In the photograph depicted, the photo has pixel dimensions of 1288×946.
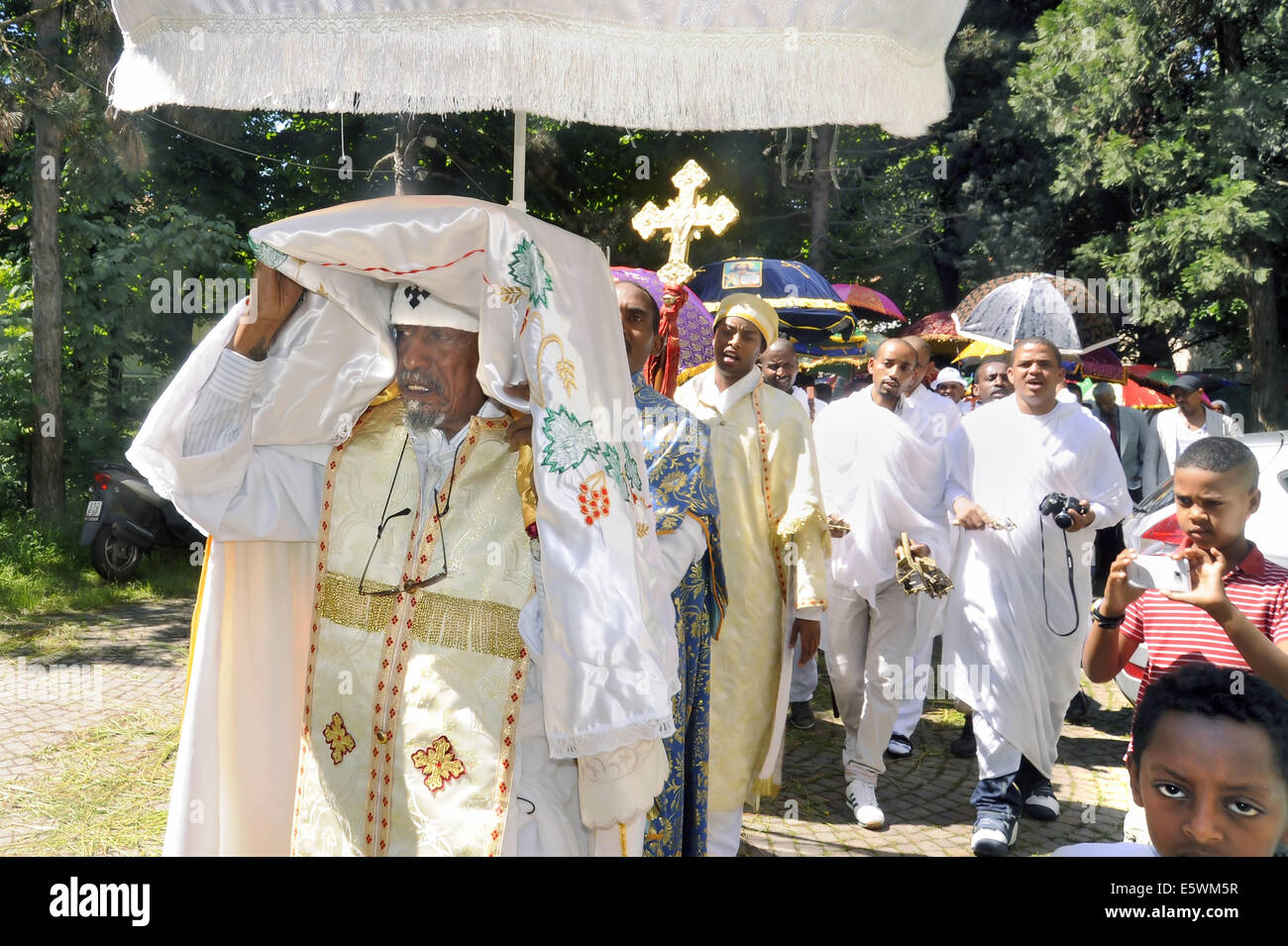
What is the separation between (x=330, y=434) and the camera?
9.48 ft

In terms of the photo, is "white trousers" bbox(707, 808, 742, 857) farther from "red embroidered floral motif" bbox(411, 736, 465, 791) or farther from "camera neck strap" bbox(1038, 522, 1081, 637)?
"red embroidered floral motif" bbox(411, 736, 465, 791)

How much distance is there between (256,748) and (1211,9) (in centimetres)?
1685

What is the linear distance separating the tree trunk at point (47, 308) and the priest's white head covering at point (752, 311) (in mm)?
8969

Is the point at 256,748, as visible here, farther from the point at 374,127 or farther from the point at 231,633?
the point at 374,127

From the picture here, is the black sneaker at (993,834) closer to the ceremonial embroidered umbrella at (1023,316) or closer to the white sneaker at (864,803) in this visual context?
the white sneaker at (864,803)

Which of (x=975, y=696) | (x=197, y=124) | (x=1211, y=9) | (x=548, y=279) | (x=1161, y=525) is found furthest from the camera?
(x=1211, y=9)

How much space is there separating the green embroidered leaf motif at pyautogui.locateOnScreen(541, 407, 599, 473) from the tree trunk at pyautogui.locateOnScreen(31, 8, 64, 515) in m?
10.7

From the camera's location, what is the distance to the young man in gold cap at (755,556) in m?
4.79

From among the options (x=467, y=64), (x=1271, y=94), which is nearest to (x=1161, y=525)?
(x=467, y=64)

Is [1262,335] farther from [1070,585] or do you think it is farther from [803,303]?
[1070,585]

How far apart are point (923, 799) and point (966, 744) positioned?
89 centimetres

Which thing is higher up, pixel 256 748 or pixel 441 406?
pixel 441 406

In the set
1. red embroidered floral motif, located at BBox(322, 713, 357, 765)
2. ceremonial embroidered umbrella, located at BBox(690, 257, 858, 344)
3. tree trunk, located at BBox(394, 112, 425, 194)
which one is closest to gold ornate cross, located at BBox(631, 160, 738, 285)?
red embroidered floral motif, located at BBox(322, 713, 357, 765)

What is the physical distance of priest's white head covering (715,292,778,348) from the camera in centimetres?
496
